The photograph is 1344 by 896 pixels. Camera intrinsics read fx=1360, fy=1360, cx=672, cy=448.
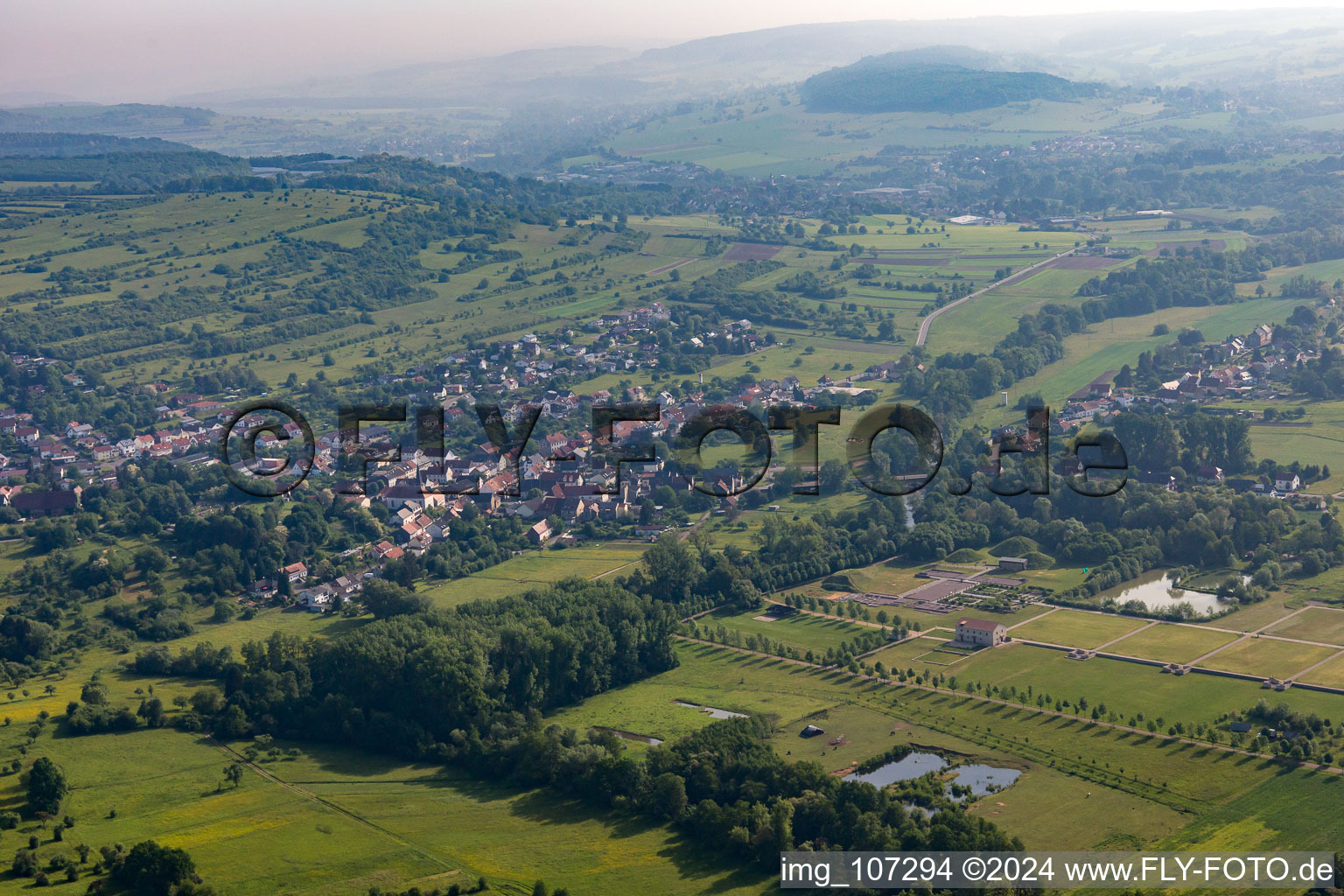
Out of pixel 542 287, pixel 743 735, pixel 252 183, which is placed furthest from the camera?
pixel 252 183

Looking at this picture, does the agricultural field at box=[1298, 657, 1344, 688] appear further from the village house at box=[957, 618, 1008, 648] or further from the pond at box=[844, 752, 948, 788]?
the pond at box=[844, 752, 948, 788]

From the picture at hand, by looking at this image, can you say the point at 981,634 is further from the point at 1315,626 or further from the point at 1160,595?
the point at 1315,626

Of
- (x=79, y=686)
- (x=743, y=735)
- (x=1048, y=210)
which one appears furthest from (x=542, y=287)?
(x=743, y=735)

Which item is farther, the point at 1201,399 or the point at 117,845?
the point at 1201,399

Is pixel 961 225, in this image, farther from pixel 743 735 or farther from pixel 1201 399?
pixel 743 735

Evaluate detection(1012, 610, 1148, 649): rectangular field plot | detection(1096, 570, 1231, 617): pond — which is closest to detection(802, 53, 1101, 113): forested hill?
detection(1096, 570, 1231, 617): pond

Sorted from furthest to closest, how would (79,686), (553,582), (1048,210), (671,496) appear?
1. (1048,210)
2. (671,496)
3. (553,582)
4. (79,686)
